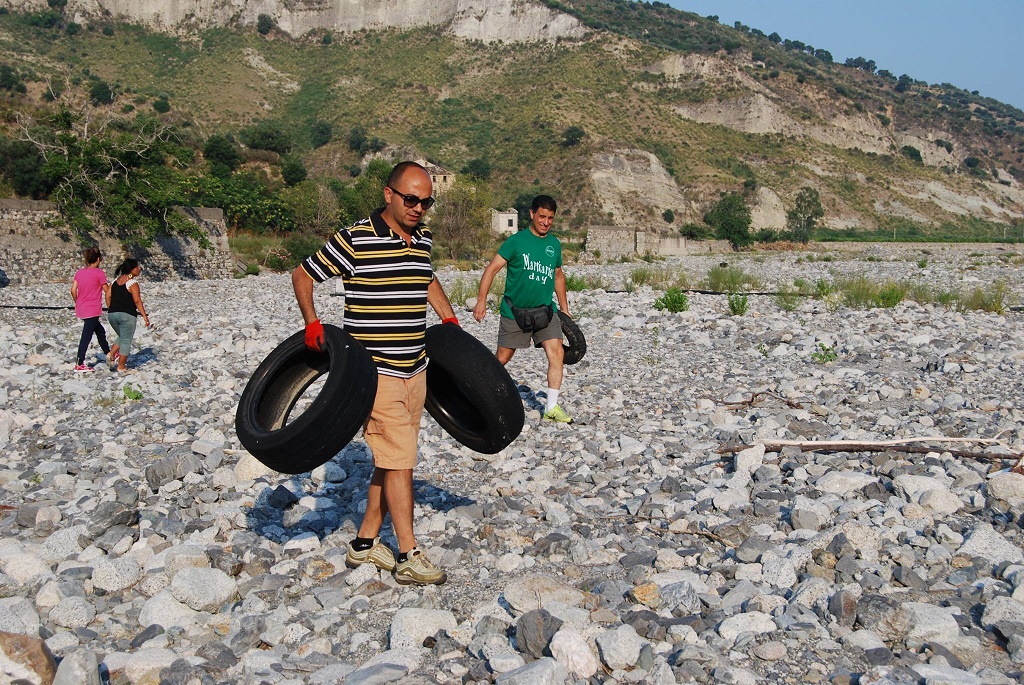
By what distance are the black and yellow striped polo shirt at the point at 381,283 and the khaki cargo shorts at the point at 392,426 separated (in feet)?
0.20

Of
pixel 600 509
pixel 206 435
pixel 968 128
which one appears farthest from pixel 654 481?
pixel 968 128

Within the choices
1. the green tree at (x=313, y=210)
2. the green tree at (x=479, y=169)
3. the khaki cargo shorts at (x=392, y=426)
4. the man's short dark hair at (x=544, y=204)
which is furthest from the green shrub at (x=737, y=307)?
the green tree at (x=479, y=169)

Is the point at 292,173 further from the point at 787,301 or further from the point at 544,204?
the point at 544,204

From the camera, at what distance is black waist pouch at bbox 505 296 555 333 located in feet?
22.7

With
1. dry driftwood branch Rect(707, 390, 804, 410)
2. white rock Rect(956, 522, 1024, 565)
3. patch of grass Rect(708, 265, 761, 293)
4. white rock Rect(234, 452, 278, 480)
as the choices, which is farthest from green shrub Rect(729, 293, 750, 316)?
white rock Rect(956, 522, 1024, 565)

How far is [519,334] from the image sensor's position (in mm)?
7047

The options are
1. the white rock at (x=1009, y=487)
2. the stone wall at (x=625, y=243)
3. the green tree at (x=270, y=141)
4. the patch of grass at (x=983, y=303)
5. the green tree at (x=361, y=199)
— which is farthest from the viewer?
the green tree at (x=270, y=141)

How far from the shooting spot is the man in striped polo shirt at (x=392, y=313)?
12.1ft

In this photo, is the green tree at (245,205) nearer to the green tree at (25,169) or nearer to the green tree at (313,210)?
the green tree at (313,210)

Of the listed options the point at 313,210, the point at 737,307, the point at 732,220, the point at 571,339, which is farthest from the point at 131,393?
the point at 732,220

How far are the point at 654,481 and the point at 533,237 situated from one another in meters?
2.43

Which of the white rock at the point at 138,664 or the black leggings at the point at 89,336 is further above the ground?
the black leggings at the point at 89,336

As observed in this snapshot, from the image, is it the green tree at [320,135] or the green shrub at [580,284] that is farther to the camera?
the green tree at [320,135]

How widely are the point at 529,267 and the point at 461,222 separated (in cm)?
3439
